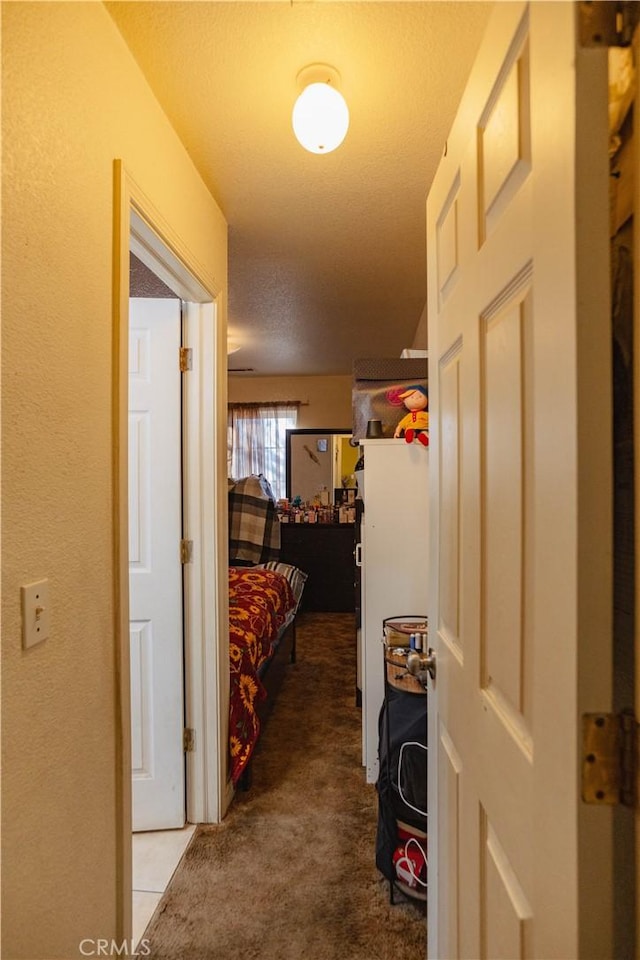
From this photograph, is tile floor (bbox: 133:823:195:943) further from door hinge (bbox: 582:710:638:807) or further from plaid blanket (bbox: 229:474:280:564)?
plaid blanket (bbox: 229:474:280:564)

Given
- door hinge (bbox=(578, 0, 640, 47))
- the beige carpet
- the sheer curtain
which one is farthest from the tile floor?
the sheer curtain

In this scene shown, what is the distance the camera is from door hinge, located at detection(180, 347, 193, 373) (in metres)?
1.94

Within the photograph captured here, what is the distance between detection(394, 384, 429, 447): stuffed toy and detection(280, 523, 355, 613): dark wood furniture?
9.18 feet

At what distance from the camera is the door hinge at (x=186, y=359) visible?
76.4 inches

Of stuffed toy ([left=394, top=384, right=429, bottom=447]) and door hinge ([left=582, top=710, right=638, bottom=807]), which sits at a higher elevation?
stuffed toy ([left=394, top=384, right=429, bottom=447])

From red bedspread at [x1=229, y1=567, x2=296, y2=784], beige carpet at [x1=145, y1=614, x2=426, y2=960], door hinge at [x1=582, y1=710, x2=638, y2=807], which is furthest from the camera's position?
red bedspread at [x1=229, y1=567, x2=296, y2=784]

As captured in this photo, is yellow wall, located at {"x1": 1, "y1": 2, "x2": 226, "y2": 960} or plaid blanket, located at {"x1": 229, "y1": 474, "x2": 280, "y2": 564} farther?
plaid blanket, located at {"x1": 229, "y1": 474, "x2": 280, "y2": 564}

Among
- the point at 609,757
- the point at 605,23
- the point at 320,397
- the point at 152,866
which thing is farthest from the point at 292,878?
the point at 320,397

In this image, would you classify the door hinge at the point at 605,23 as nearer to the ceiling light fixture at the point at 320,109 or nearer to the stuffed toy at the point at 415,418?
the ceiling light fixture at the point at 320,109

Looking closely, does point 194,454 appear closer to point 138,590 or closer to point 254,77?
point 138,590

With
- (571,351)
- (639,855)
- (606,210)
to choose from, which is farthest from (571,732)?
(606,210)

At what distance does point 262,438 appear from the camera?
5.72 meters

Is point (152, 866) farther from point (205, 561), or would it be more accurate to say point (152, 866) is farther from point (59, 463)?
point (59, 463)

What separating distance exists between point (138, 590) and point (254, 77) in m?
1.77
